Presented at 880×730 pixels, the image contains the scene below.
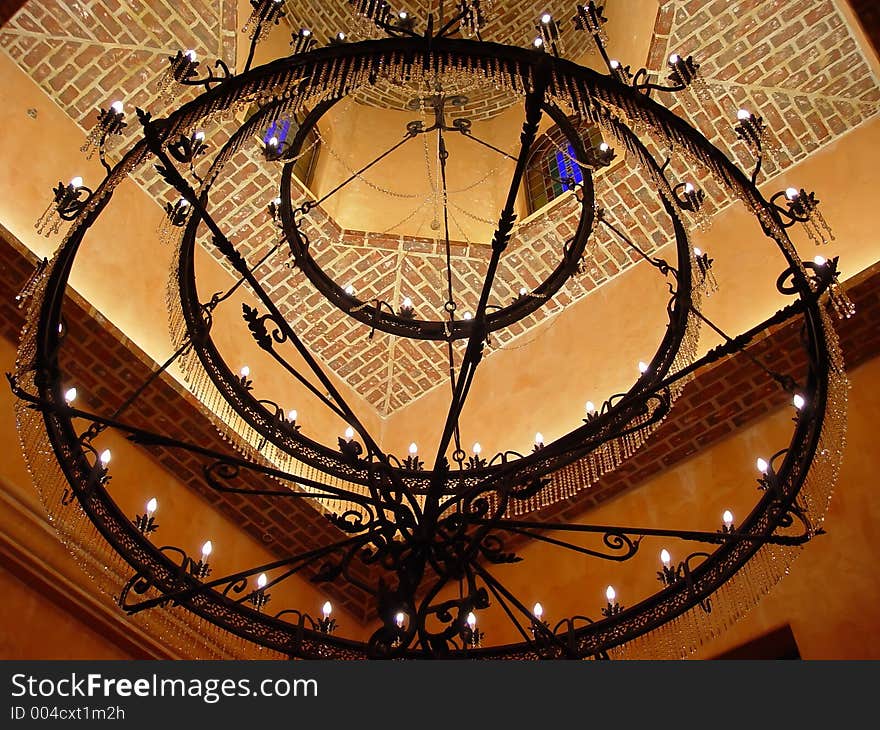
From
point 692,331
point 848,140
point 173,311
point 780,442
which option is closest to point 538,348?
point 780,442

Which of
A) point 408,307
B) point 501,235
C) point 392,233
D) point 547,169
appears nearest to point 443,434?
point 501,235

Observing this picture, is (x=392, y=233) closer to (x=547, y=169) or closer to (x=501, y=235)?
(x=547, y=169)

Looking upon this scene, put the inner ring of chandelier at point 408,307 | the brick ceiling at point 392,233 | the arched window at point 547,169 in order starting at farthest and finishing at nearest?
the arched window at point 547,169 → the brick ceiling at point 392,233 → the inner ring of chandelier at point 408,307

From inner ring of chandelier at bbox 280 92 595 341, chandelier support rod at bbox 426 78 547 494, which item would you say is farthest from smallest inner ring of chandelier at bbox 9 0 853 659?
inner ring of chandelier at bbox 280 92 595 341

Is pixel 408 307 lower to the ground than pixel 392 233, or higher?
lower

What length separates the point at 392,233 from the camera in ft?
22.1

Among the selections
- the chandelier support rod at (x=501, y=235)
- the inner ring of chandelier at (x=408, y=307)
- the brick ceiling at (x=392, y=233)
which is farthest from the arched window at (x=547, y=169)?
the chandelier support rod at (x=501, y=235)

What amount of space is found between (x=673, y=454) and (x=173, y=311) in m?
3.36

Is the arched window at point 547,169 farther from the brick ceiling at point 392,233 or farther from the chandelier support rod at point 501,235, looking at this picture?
the chandelier support rod at point 501,235

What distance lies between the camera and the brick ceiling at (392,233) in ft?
18.3

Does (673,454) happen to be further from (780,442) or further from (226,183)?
(226,183)

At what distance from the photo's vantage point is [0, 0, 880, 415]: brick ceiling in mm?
5582

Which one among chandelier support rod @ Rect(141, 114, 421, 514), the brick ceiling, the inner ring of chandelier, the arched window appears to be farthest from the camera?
the arched window

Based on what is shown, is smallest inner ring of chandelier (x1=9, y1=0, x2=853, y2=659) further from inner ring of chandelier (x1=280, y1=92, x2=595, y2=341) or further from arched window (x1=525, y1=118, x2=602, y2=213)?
arched window (x1=525, y1=118, x2=602, y2=213)
